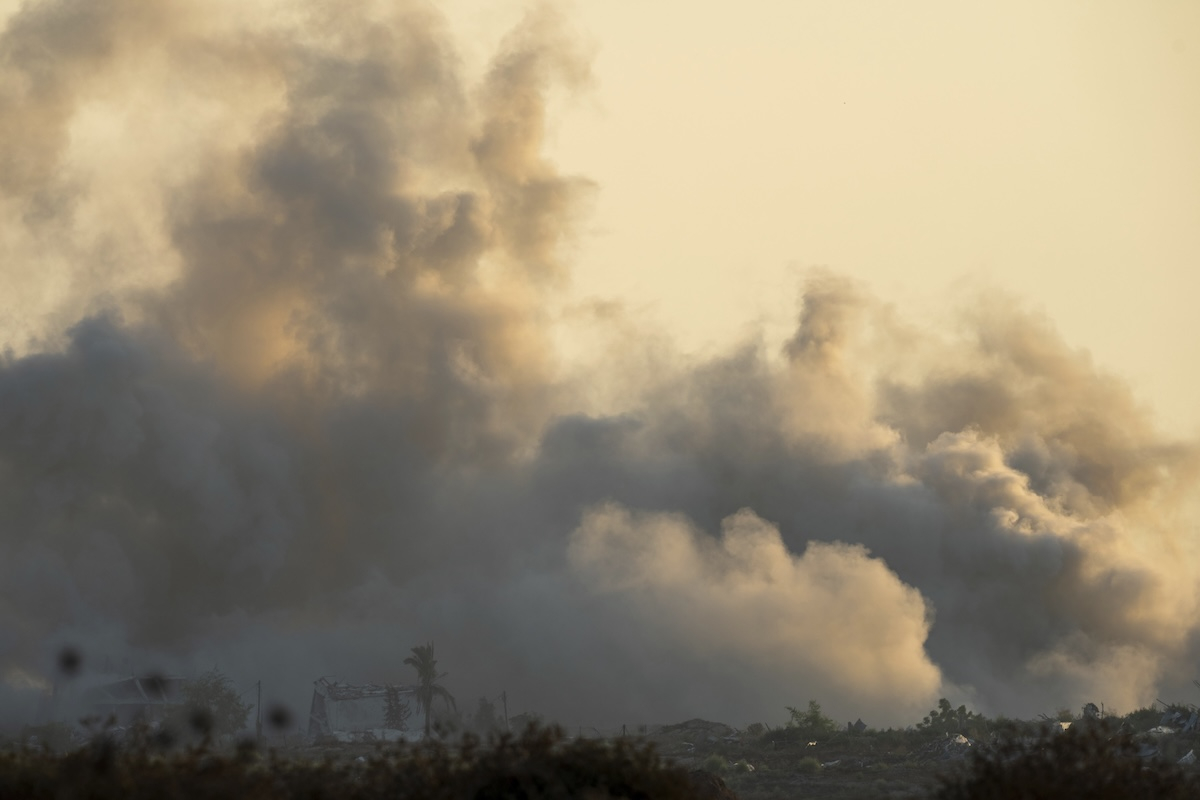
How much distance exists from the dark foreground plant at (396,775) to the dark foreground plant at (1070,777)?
628 cm

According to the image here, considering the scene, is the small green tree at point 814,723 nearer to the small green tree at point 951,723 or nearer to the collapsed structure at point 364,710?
the small green tree at point 951,723

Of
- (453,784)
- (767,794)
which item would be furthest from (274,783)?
(767,794)

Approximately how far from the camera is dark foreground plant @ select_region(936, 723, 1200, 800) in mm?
25844

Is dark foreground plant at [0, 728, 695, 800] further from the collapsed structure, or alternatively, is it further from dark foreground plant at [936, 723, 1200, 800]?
the collapsed structure

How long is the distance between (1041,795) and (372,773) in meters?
13.5

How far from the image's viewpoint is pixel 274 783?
26.7 m

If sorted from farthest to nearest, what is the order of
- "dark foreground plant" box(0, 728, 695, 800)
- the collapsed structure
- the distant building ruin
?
the collapsed structure, the distant building ruin, "dark foreground plant" box(0, 728, 695, 800)

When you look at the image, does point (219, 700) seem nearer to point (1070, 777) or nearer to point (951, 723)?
point (951, 723)

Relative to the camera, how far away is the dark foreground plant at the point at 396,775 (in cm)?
2439

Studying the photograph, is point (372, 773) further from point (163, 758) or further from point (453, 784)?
point (163, 758)

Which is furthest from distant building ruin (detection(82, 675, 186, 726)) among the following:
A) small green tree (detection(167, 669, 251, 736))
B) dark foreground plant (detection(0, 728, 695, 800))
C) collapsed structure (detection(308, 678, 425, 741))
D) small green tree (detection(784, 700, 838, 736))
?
dark foreground plant (detection(0, 728, 695, 800))

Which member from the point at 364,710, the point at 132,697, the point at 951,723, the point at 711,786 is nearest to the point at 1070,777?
the point at 711,786

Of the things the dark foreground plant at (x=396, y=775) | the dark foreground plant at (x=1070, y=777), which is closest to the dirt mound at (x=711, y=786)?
the dark foreground plant at (x=396, y=775)

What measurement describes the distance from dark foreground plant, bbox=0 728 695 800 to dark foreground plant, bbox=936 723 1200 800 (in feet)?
20.6
